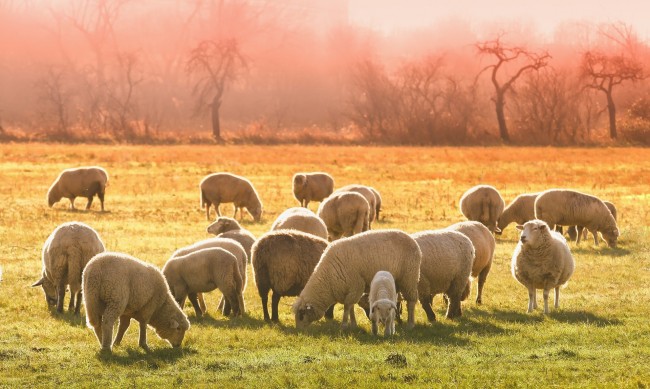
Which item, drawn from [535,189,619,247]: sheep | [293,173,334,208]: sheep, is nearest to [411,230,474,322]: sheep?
[535,189,619,247]: sheep

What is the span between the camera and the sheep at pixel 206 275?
581 inches

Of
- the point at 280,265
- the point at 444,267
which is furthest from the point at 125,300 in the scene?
the point at 444,267

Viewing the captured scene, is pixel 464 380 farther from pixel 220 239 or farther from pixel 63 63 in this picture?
pixel 63 63

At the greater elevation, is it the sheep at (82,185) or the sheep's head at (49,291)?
the sheep at (82,185)

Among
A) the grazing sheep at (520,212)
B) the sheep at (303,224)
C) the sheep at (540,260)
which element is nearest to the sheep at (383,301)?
the sheep at (540,260)

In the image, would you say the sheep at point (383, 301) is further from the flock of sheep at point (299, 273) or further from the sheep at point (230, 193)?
the sheep at point (230, 193)

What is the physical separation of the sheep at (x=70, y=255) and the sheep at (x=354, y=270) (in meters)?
3.50

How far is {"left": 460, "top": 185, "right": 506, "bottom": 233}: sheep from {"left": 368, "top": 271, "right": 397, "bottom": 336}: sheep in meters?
12.6

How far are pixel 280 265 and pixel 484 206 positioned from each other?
11.8 metres

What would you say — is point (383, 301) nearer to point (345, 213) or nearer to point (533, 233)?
point (533, 233)

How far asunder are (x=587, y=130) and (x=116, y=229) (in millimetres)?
58250

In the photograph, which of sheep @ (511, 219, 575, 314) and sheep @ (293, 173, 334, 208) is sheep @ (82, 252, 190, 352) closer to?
sheep @ (511, 219, 575, 314)

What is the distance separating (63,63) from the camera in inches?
4437

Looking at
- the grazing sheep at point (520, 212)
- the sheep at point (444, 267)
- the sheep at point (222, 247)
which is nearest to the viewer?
the sheep at point (444, 267)
